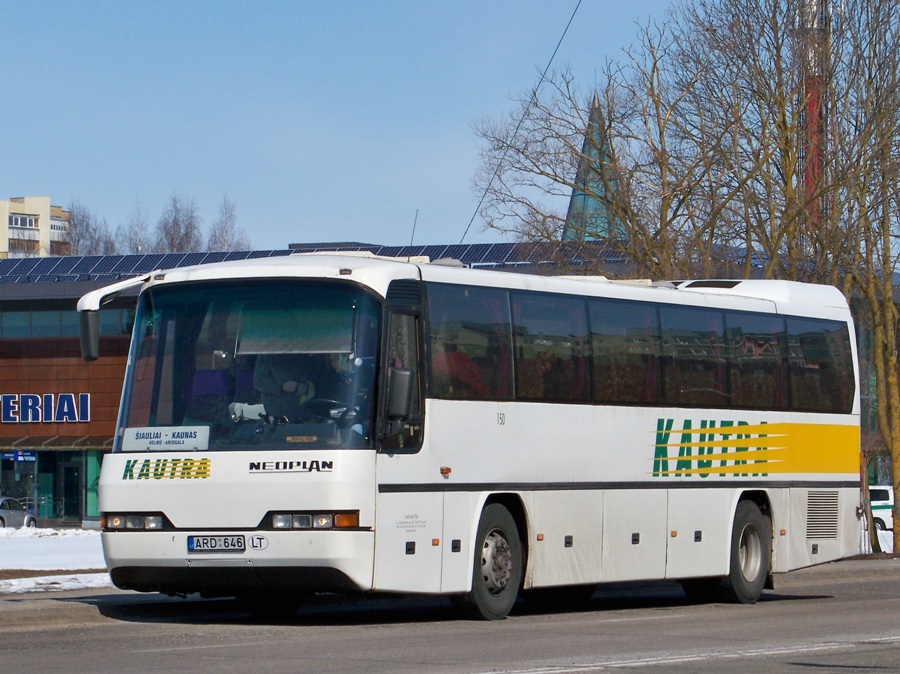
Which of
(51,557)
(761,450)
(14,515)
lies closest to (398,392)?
(761,450)

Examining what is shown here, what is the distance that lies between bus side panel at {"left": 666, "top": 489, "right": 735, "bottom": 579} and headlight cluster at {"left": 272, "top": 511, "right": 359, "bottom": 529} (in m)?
5.04

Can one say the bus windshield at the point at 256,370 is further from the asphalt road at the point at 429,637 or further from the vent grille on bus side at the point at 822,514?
the vent grille on bus side at the point at 822,514

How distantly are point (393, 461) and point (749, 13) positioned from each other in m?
19.3

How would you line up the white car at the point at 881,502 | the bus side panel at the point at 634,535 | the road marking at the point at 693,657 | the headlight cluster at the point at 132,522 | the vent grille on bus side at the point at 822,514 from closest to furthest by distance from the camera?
the road marking at the point at 693,657
the headlight cluster at the point at 132,522
the bus side panel at the point at 634,535
the vent grille on bus side at the point at 822,514
the white car at the point at 881,502

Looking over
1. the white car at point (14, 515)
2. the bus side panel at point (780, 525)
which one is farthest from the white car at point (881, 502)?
the bus side panel at point (780, 525)

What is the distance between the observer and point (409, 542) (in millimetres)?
13422

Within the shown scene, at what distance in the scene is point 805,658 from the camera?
35.8 feet

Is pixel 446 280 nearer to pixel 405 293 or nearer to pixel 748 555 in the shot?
pixel 405 293

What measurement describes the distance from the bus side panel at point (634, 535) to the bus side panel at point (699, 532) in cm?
19

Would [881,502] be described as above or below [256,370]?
below

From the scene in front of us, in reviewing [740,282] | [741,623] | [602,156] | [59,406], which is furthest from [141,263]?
[741,623]

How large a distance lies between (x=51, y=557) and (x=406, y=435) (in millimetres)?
13383

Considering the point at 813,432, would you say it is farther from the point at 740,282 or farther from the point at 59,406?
Result: the point at 59,406

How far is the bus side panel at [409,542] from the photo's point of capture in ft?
43.2
